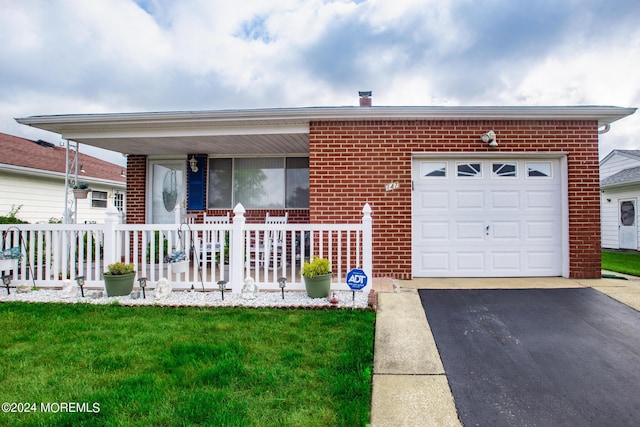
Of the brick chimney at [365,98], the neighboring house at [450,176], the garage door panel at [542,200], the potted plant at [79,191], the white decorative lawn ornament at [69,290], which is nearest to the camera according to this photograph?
the white decorative lawn ornament at [69,290]

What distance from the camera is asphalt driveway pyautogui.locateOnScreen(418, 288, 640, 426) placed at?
212 centimetres

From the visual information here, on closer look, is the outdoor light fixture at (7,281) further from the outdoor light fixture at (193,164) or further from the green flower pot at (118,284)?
the outdoor light fixture at (193,164)

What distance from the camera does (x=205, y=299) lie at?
4496 mm

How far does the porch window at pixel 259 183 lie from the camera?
7715 millimetres

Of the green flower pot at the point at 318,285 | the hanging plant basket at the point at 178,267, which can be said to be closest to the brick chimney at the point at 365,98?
the green flower pot at the point at 318,285

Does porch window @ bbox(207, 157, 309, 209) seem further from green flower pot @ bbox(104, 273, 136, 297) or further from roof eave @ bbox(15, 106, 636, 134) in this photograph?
green flower pot @ bbox(104, 273, 136, 297)

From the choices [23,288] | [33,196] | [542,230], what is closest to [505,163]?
[542,230]

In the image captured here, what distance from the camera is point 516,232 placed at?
579cm

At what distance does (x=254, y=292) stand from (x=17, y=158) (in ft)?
36.3

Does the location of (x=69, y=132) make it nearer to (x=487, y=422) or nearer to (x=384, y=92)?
(x=487, y=422)

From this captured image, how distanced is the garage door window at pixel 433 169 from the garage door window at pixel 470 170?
0.90 feet

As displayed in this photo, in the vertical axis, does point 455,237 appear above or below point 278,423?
above

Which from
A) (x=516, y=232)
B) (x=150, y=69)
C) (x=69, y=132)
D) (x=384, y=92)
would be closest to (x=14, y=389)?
(x=69, y=132)

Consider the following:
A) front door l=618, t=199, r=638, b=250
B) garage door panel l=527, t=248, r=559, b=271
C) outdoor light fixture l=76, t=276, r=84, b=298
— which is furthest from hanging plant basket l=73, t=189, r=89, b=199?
front door l=618, t=199, r=638, b=250
